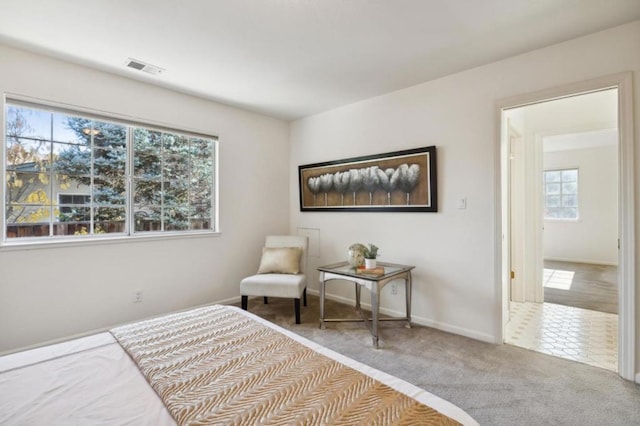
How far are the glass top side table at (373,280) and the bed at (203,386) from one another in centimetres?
132

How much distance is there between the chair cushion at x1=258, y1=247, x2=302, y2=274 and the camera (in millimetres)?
3611

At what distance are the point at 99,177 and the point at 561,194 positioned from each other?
8287 millimetres

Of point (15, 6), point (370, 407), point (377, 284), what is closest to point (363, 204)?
point (377, 284)

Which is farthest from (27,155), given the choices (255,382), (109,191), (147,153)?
(255,382)

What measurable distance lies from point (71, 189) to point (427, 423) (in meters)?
3.28

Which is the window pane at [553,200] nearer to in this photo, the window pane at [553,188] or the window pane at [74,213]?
the window pane at [553,188]

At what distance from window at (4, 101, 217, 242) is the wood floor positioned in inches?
182

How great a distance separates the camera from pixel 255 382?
1.14m

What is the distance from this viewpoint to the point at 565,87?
2416 millimetres

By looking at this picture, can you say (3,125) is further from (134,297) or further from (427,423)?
(427,423)

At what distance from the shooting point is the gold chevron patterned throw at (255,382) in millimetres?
956

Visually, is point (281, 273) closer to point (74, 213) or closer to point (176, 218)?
point (176, 218)

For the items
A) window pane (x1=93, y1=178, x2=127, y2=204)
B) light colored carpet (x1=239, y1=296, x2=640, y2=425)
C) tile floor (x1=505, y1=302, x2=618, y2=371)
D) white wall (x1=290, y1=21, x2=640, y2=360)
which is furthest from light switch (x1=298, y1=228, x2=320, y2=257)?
tile floor (x1=505, y1=302, x2=618, y2=371)

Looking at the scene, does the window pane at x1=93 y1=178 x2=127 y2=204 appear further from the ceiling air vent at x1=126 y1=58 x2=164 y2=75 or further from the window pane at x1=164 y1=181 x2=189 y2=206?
the ceiling air vent at x1=126 y1=58 x2=164 y2=75
